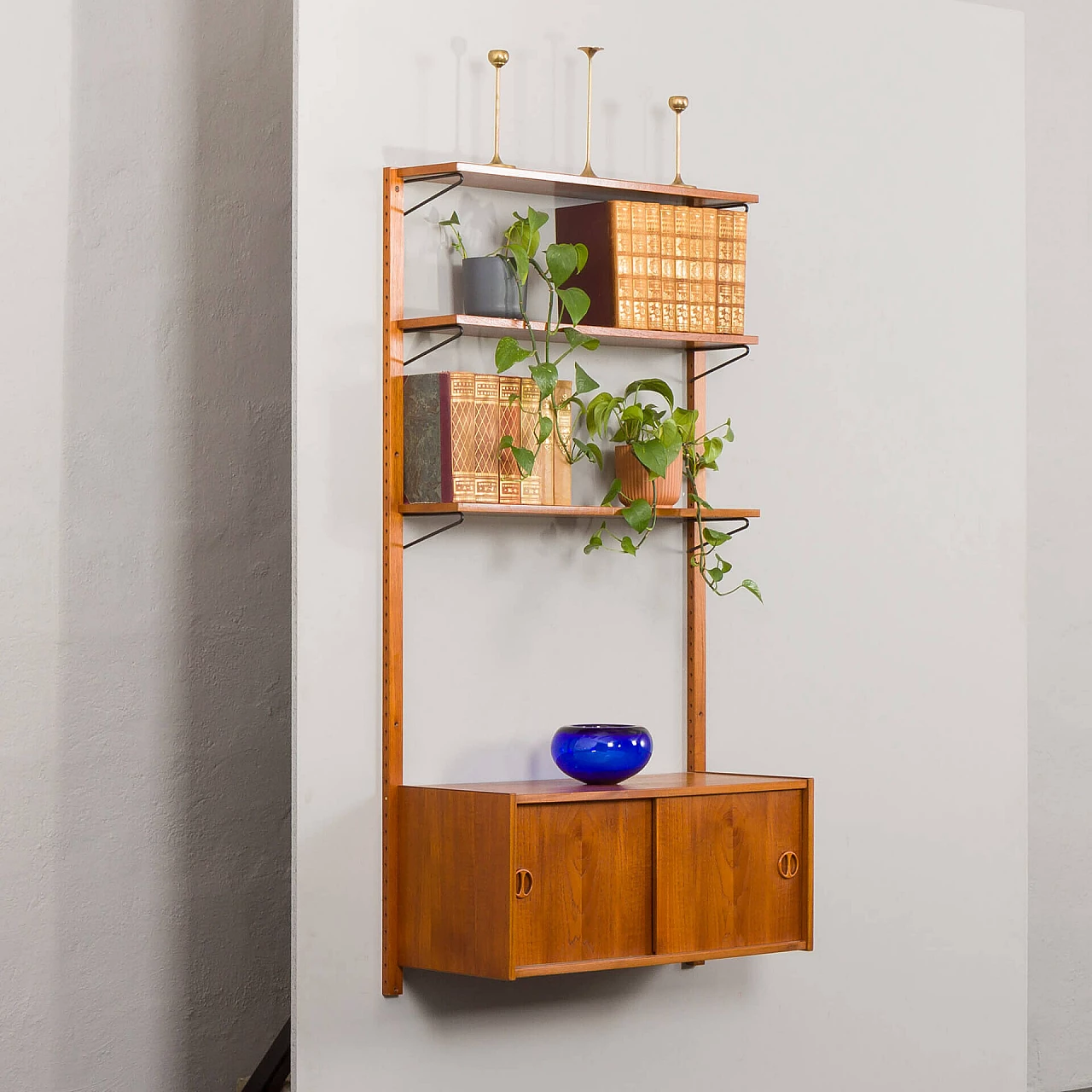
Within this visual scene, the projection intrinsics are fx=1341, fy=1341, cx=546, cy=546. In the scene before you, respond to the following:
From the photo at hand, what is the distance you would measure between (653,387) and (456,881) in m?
1.18

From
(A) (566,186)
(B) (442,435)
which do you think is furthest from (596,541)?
(A) (566,186)

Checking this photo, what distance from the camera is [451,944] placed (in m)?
2.77

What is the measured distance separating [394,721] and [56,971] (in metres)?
1.13

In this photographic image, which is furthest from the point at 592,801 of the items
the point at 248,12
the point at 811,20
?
the point at 248,12

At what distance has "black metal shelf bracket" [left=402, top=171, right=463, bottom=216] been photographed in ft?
9.48

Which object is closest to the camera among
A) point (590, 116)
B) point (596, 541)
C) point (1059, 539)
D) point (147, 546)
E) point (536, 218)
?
point (536, 218)

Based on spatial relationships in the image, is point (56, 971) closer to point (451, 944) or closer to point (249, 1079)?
point (249, 1079)

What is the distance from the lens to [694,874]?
287cm

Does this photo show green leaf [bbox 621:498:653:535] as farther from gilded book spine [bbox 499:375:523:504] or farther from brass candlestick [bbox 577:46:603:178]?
brass candlestick [bbox 577:46:603:178]

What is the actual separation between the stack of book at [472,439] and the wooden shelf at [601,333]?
11cm

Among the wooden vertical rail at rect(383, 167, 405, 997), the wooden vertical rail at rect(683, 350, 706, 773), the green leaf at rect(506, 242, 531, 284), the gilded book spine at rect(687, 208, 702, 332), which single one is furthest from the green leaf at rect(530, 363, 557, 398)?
the wooden vertical rail at rect(683, 350, 706, 773)

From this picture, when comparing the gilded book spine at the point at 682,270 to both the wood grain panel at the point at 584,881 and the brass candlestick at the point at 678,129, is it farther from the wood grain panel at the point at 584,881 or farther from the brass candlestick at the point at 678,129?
the wood grain panel at the point at 584,881

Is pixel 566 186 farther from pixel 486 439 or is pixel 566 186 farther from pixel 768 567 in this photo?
pixel 768 567

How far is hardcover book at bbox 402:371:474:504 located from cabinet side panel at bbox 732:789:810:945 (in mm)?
925
